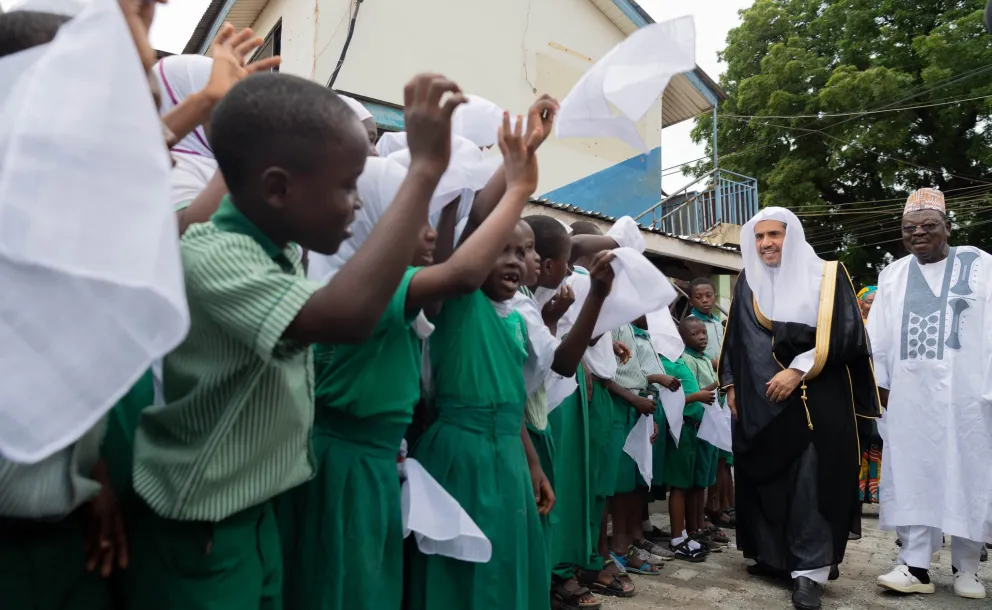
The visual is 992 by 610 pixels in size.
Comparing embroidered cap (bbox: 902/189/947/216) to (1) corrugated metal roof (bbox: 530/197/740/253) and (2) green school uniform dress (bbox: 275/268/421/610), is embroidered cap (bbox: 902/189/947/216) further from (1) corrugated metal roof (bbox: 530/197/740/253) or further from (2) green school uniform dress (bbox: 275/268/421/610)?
(2) green school uniform dress (bbox: 275/268/421/610)

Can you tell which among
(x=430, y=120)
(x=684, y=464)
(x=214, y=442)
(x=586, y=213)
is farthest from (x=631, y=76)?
(x=586, y=213)

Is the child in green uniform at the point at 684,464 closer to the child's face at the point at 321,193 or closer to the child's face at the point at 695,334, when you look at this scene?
the child's face at the point at 695,334

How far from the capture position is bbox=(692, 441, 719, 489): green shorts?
5.72m

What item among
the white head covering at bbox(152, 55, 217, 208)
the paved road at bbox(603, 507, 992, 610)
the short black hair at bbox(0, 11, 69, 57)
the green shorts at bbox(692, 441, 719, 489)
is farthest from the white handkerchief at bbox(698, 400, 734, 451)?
the short black hair at bbox(0, 11, 69, 57)

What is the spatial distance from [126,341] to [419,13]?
11356 millimetres

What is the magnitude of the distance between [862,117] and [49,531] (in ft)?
74.3

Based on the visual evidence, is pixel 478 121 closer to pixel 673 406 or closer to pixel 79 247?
pixel 79 247

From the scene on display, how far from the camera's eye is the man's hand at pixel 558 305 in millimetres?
3303

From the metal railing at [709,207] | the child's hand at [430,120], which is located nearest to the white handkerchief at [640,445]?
the child's hand at [430,120]

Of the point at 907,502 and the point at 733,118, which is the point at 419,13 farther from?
the point at 733,118

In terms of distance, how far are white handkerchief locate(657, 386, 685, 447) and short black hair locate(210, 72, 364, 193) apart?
418 centimetres

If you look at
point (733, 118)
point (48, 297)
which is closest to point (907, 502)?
point (48, 297)

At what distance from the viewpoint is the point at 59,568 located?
1.51 metres

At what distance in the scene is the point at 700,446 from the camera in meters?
5.83
